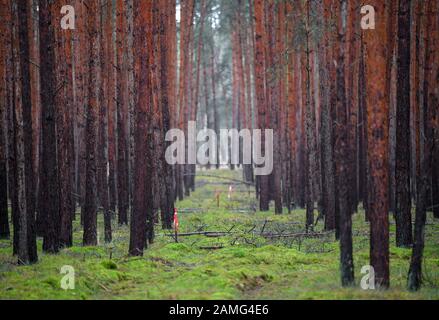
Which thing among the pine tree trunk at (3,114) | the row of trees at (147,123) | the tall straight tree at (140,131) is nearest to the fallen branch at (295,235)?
the row of trees at (147,123)

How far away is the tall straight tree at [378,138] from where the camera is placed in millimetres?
10352

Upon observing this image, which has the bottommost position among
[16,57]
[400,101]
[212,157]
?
[212,157]

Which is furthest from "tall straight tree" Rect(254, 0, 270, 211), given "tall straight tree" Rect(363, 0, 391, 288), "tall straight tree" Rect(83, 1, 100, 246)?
"tall straight tree" Rect(363, 0, 391, 288)

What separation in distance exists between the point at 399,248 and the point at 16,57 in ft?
35.3

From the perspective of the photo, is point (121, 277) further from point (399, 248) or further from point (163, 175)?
point (163, 175)

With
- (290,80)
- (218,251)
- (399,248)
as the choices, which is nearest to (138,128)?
(218,251)

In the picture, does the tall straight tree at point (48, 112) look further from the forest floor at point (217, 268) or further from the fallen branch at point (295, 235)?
the fallen branch at point (295, 235)

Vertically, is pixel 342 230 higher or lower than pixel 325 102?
lower

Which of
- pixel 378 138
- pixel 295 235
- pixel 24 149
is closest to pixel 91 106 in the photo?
pixel 24 149

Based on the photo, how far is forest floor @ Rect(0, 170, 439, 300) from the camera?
10.2 meters

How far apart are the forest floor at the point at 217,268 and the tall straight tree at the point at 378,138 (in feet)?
2.13

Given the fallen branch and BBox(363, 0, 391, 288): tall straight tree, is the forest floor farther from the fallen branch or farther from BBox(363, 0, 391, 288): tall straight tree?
BBox(363, 0, 391, 288): tall straight tree

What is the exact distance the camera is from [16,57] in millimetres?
16453

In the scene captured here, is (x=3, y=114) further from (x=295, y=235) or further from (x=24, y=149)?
(x=295, y=235)
